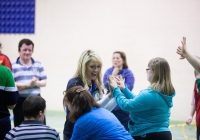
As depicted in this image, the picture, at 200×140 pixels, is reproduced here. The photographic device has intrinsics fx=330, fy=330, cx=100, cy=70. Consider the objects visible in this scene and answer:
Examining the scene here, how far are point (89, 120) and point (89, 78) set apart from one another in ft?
2.61

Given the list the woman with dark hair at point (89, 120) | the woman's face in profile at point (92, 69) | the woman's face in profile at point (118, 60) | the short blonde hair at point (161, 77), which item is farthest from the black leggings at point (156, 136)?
the woman's face in profile at point (118, 60)

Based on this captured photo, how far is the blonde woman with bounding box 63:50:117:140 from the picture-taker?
297 cm

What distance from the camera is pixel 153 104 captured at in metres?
2.92

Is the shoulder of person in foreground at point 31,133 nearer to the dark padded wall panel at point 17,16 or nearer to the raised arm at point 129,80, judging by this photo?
the raised arm at point 129,80

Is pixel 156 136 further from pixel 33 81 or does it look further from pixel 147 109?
pixel 33 81

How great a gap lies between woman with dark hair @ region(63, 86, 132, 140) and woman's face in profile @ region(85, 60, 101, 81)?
57 cm

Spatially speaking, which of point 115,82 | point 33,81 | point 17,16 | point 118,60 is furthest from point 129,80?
point 17,16

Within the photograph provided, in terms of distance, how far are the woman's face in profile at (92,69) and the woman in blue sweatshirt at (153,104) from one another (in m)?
0.29

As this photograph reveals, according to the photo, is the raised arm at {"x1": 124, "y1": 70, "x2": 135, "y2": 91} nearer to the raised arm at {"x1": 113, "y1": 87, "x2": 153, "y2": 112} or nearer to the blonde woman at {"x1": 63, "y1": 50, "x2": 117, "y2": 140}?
the blonde woman at {"x1": 63, "y1": 50, "x2": 117, "y2": 140}

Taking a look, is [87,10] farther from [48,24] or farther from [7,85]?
[7,85]

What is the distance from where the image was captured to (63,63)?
850cm

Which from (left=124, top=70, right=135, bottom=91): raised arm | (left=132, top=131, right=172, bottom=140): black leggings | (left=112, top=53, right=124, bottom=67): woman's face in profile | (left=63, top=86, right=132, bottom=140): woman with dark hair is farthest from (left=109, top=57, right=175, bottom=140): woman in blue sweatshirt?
(left=112, top=53, right=124, bottom=67): woman's face in profile

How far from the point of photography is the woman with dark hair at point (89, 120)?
2.41 meters

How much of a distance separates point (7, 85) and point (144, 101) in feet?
4.20
